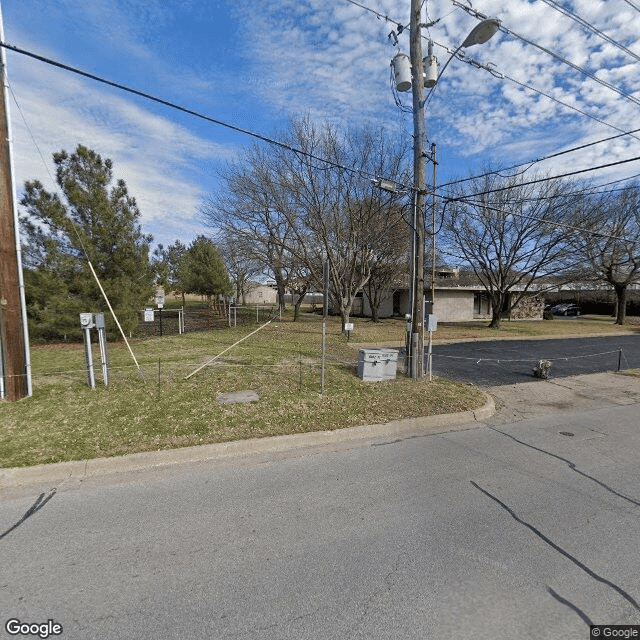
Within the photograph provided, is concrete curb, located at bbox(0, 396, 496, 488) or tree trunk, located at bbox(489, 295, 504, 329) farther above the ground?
tree trunk, located at bbox(489, 295, 504, 329)

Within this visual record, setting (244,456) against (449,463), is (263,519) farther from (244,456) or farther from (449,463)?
(449,463)

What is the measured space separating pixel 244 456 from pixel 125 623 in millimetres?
2357

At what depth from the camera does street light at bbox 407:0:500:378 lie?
7.30m

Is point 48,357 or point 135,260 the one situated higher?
point 135,260

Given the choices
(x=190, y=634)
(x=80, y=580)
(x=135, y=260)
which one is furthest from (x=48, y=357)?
(x=190, y=634)

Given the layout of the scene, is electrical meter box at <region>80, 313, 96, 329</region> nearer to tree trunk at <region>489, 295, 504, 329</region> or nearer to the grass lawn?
the grass lawn

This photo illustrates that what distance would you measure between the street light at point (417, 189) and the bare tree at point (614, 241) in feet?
61.0

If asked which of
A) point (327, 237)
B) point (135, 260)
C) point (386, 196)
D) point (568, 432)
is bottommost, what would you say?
point (568, 432)

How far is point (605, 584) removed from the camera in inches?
95.0


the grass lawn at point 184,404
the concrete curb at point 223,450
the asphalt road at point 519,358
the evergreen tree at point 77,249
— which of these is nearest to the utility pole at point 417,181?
the grass lawn at point 184,404

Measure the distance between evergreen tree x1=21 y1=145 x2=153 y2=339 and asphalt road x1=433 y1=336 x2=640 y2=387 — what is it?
10751 mm

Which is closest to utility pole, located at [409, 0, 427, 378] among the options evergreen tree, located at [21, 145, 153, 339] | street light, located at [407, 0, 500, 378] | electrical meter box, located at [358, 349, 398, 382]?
street light, located at [407, 0, 500, 378]

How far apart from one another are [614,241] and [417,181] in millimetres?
26020

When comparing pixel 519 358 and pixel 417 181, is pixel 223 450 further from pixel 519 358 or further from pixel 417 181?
pixel 519 358
